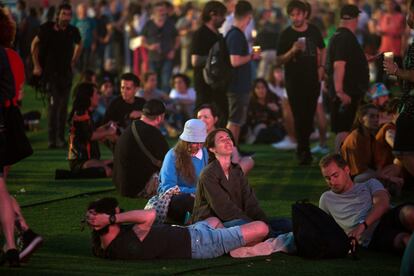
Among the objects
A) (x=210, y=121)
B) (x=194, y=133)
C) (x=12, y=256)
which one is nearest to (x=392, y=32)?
(x=210, y=121)

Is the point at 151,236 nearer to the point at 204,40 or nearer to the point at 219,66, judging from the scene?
the point at 219,66

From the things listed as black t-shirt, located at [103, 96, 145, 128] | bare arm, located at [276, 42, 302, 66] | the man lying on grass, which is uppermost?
bare arm, located at [276, 42, 302, 66]

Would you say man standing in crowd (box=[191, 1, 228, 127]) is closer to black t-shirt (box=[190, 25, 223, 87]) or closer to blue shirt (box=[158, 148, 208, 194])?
black t-shirt (box=[190, 25, 223, 87])

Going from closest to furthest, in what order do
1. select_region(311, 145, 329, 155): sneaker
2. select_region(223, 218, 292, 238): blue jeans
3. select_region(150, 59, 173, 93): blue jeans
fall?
1. select_region(223, 218, 292, 238): blue jeans
2. select_region(311, 145, 329, 155): sneaker
3. select_region(150, 59, 173, 93): blue jeans

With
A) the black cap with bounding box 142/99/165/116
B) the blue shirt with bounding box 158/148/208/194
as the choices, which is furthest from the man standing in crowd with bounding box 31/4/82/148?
the blue shirt with bounding box 158/148/208/194

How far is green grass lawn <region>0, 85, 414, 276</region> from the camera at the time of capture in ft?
29.0

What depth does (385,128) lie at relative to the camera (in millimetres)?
12875

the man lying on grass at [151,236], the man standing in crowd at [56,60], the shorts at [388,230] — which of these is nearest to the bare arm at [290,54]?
the man standing in crowd at [56,60]

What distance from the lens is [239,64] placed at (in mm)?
14812

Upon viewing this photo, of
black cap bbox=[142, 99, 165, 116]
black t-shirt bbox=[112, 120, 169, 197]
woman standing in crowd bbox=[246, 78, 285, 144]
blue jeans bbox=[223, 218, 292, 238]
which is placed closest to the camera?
blue jeans bbox=[223, 218, 292, 238]

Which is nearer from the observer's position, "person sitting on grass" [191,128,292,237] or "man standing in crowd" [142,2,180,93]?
"person sitting on grass" [191,128,292,237]

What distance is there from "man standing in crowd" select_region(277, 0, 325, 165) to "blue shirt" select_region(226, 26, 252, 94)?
1.48ft

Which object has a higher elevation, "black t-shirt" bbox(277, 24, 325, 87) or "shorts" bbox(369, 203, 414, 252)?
"black t-shirt" bbox(277, 24, 325, 87)

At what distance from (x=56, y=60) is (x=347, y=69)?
4.80 meters
